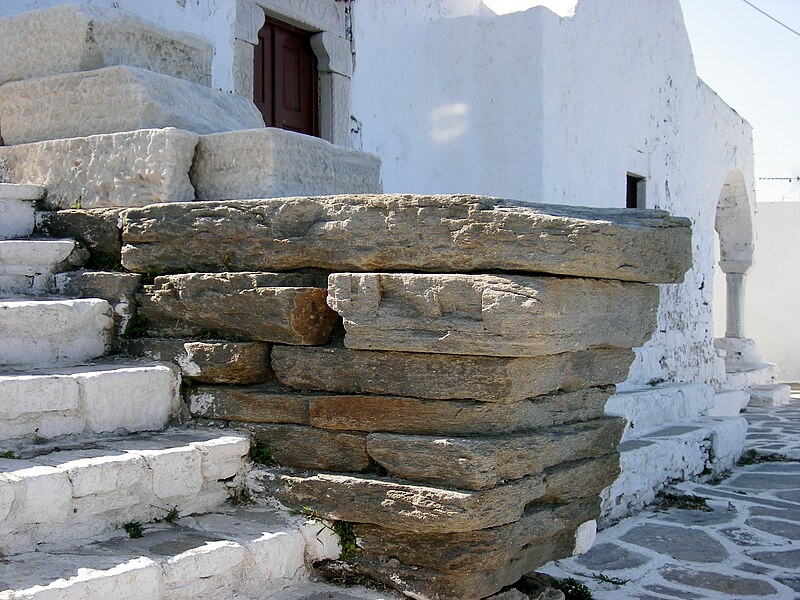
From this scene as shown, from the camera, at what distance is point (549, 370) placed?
259 cm

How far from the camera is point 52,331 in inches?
110

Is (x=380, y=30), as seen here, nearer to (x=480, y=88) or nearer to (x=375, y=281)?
(x=480, y=88)

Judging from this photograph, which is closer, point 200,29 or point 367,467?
point 367,467

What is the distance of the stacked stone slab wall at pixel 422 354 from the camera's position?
2.42m

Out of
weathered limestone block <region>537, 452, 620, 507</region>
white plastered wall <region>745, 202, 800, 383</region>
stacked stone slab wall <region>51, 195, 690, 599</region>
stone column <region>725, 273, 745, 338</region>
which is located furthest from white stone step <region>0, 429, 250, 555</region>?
white plastered wall <region>745, 202, 800, 383</region>

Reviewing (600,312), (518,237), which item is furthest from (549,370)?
(518,237)

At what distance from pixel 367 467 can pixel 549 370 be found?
0.61 metres

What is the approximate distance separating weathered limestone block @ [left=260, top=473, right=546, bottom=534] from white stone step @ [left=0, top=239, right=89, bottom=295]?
1.12 metres

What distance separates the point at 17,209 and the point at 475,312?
1937mm

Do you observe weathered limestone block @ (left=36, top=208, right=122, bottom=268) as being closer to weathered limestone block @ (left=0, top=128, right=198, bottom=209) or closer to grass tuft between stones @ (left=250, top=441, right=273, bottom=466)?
weathered limestone block @ (left=0, top=128, right=198, bottom=209)

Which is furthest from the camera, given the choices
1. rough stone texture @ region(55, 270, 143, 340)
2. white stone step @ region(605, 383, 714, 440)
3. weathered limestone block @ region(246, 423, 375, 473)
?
white stone step @ region(605, 383, 714, 440)

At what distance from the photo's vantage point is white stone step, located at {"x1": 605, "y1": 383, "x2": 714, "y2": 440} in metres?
6.06

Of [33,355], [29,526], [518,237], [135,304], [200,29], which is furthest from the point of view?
[200,29]

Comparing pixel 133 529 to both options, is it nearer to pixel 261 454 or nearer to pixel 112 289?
pixel 261 454
